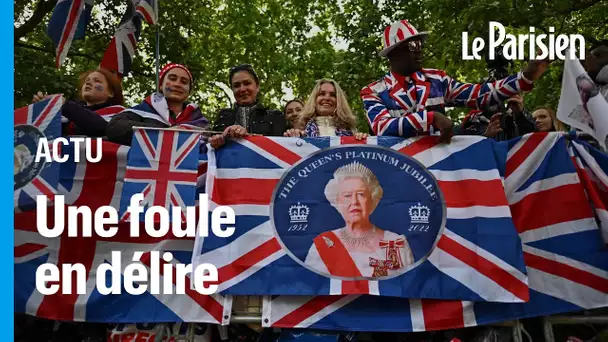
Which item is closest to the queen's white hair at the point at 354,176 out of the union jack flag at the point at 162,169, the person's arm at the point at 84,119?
the union jack flag at the point at 162,169

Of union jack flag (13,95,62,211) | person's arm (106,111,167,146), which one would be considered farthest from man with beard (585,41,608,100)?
union jack flag (13,95,62,211)

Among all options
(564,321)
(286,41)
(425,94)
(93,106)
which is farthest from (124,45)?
(286,41)

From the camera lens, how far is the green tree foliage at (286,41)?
33.3 feet

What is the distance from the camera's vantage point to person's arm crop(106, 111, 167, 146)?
4.80 m

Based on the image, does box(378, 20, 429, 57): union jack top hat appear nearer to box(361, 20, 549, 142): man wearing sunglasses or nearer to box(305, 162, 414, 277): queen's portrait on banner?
box(361, 20, 549, 142): man wearing sunglasses

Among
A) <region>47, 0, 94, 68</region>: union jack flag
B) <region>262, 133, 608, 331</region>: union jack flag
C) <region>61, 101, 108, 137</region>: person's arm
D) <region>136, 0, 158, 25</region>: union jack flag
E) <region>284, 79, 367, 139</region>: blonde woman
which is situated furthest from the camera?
<region>136, 0, 158, 25</region>: union jack flag

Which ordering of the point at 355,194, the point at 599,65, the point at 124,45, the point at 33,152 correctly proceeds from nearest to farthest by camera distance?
the point at 355,194, the point at 33,152, the point at 599,65, the point at 124,45

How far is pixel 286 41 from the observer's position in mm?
20766

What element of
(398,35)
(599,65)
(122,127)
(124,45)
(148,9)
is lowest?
(122,127)

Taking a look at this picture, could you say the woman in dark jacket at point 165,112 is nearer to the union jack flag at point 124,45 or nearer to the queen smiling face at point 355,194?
the queen smiling face at point 355,194

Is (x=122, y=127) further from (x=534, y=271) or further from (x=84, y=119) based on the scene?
(x=534, y=271)

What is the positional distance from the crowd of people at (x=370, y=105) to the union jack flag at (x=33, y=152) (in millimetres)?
138

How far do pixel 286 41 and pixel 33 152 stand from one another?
16.6m

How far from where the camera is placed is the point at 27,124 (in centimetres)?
478
